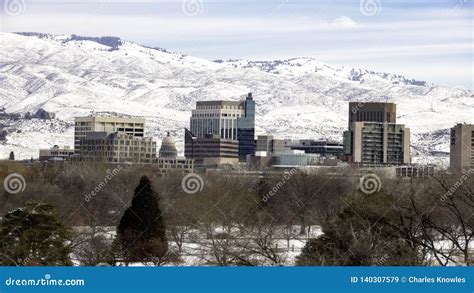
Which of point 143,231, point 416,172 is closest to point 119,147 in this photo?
point 416,172

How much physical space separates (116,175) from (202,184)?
390 inches

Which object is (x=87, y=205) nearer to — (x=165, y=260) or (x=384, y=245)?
(x=165, y=260)

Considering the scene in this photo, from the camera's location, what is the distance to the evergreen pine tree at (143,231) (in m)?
39.1

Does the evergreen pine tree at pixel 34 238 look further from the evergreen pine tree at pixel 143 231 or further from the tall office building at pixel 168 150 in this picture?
the tall office building at pixel 168 150

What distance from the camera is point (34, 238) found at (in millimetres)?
33750

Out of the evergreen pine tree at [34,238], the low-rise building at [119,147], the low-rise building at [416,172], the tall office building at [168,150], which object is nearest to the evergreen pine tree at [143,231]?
the evergreen pine tree at [34,238]

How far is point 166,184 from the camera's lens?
80.6 meters

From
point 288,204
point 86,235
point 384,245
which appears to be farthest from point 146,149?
point 384,245

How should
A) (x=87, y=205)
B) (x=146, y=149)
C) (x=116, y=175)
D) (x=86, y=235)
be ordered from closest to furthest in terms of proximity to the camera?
(x=86, y=235) < (x=87, y=205) < (x=116, y=175) < (x=146, y=149)

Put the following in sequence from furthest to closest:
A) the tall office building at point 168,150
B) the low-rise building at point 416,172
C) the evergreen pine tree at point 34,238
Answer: the tall office building at point 168,150 → the low-rise building at point 416,172 → the evergreen pine tree at point 34,238

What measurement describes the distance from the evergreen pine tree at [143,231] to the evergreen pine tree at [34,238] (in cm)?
291

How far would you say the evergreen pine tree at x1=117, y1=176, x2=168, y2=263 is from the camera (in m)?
39.1

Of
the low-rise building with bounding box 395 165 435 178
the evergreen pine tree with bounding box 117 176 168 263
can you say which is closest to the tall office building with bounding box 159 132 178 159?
the low-rise building with bounding box 395 165 435 178
